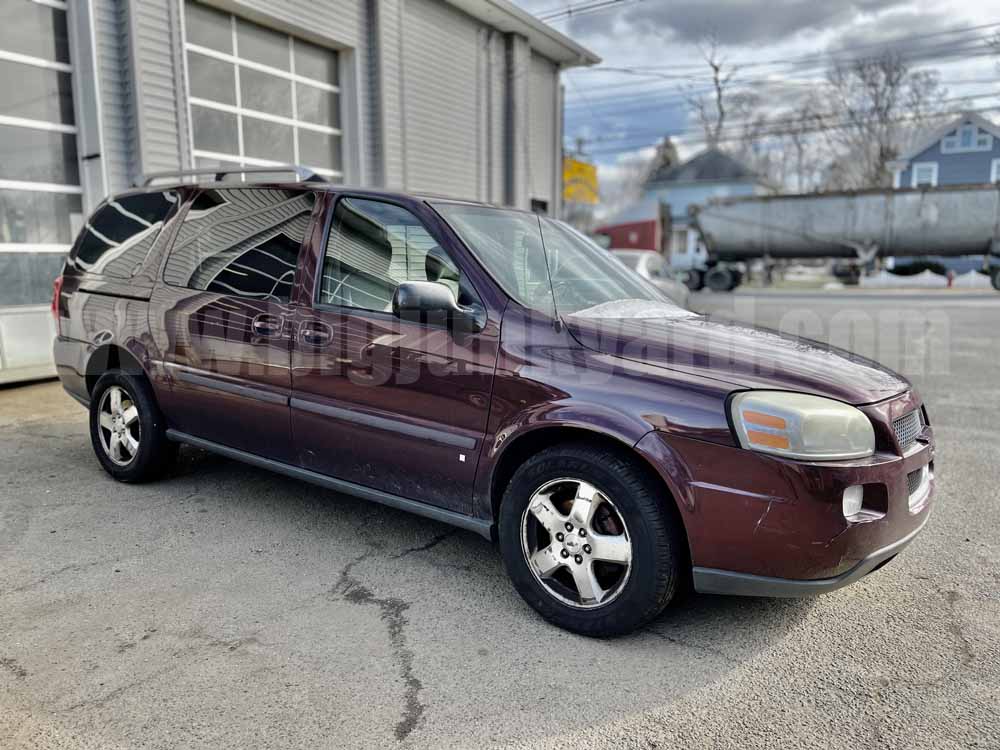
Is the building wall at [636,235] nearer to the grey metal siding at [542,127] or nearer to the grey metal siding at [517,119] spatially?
the grey metal siding at [542,127]

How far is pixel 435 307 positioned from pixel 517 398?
1.68 feet

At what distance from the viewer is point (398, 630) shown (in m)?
2.96

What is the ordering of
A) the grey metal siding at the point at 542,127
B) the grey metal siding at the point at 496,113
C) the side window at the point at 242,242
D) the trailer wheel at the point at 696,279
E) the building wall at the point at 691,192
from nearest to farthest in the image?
the side window at the point at 242,242 → the grey metal siding at the point at 496,113 → the grey metal siding at the point at 542,127 → the trailer wheel at the point at 696,279 → the building wall at the point at 691,192

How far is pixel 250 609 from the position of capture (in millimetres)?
3107

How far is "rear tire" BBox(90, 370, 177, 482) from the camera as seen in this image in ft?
14.6

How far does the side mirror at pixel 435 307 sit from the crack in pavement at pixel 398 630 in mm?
1219

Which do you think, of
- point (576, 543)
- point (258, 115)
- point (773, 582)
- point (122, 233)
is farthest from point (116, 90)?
point (773, 582)

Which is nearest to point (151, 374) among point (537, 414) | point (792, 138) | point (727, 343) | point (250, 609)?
point (250, 609)

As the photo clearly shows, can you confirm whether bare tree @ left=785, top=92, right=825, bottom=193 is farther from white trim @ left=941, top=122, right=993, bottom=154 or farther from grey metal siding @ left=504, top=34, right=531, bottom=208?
grey metal siding @ left=504, top=34, right=531, bottom=208

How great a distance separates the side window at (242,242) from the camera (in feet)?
12.5

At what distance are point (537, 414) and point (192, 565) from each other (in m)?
1.86

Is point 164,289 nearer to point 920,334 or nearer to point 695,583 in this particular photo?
point 695,583

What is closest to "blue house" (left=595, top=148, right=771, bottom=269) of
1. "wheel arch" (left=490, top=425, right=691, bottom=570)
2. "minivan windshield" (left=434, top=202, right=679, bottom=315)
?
"minivan windshield" (left=434, top=202, right=679, bottom=315)

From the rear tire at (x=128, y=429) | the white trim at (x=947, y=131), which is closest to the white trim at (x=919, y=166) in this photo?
the white trim at (x=947, y=131)
